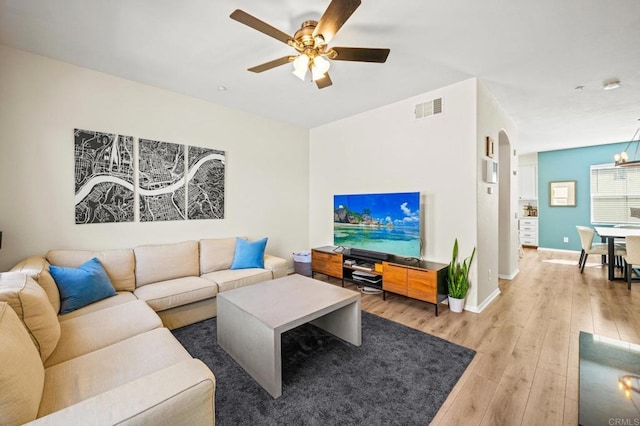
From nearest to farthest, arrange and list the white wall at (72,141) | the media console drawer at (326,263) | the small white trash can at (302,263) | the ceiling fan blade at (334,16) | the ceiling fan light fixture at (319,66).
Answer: the ceiling fan blade at (334,16) → the ceiling fan light fixture at (319,66) → the white wall at (72,141) → the media console drawer at (326,263) → the small white trash can at (302,263)

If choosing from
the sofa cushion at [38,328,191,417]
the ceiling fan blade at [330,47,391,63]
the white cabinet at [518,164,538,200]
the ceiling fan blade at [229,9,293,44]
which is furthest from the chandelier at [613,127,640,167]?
the sofa cushion at [38,328,191,417]

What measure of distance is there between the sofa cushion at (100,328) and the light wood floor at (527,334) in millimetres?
1989

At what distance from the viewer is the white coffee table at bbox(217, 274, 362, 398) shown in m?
1.76

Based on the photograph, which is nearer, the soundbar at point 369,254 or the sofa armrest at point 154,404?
the sofa armrest at point 154,404

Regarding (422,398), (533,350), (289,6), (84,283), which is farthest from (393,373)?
(289,6)

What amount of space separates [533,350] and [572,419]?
80 cm

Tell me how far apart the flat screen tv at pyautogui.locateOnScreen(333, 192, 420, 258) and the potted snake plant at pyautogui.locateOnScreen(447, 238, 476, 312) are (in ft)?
1.40

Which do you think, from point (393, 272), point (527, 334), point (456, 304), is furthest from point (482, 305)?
point (393, 272)

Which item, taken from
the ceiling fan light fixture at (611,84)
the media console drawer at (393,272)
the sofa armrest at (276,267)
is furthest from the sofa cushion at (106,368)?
the ceiling fan light fixture at (611,84)

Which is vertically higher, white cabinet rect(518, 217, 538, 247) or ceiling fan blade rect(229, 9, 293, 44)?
ceiling fan blade rect(229, 9, 293, 44)

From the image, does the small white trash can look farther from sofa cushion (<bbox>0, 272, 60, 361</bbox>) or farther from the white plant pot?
sofa cushion (<bbox>0, 272, 60, 361</bbox>)

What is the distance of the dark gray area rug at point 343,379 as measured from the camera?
158cm

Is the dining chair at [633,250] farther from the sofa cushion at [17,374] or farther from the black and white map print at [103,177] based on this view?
the black and white map print at [103,177]

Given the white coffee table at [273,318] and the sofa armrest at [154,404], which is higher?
the sofa armrest at [154,404]
